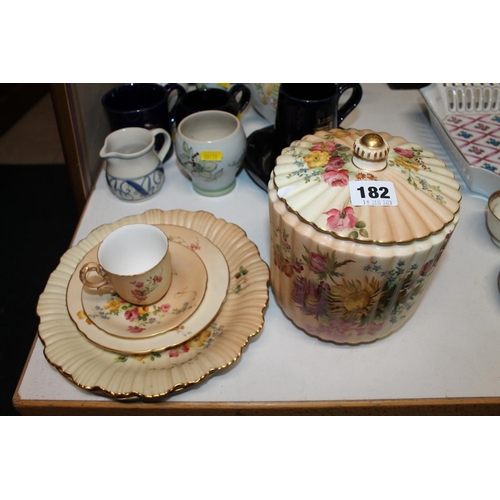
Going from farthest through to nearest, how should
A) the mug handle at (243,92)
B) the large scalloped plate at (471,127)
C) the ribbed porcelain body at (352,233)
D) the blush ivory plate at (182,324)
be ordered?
the mug handle at (243,92), the large scalloped plate at (471,127), the blush ivory plate at (182,324), the ribbed porcelain body at (352,233)

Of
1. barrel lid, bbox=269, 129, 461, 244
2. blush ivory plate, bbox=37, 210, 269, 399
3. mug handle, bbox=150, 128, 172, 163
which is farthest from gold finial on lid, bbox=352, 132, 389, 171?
mug handle, bbox=150, 128, 172, 163

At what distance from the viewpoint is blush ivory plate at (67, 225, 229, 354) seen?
0.62 metres

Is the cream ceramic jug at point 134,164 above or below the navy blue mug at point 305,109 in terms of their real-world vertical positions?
below

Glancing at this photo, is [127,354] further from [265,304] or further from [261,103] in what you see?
[261,103]

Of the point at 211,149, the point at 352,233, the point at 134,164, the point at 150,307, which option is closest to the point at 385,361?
the point at 352,233

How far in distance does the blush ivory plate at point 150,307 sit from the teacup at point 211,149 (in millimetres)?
226

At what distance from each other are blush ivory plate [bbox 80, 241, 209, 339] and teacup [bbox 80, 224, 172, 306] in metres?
0.01

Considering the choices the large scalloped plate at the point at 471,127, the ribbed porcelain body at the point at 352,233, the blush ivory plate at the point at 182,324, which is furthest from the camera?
the large scalloped plate at the point at 471,127

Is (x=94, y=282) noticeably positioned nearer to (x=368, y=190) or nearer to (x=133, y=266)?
(x=133, y=266)

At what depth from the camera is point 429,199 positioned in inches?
21.1

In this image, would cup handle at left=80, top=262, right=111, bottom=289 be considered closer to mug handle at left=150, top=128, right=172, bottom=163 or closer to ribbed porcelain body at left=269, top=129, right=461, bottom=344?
ribbed porcelain body at left=269, top=129, right=461, bottom=344

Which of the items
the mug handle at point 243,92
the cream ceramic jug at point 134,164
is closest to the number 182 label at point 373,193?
the cream ceramic jug at point 134,164

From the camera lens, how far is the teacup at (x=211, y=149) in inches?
32.6

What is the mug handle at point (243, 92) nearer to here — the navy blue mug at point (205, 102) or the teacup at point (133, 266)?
the navy blue mug at point (205, 102)
